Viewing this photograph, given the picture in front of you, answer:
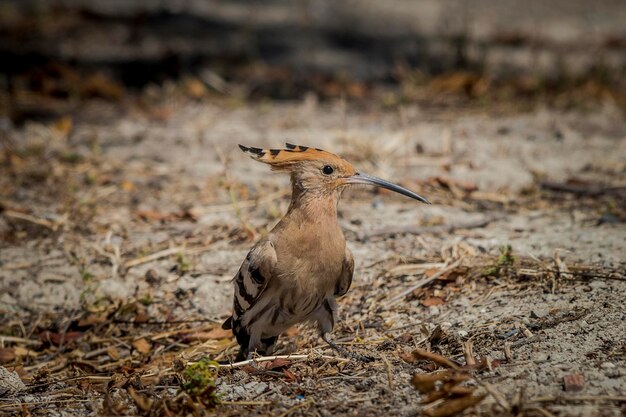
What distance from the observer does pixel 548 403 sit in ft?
8.30

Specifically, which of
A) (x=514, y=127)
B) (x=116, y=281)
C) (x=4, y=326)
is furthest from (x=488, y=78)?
(x=4, y=326)

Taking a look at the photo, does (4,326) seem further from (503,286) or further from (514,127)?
(514,127)

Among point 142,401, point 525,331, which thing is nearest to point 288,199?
point 525,331

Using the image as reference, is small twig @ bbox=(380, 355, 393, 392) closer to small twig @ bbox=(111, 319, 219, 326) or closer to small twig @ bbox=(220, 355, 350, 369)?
small twig @ bbox=(220, 355, 350, 369)

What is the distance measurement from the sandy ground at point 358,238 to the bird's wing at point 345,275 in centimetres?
21

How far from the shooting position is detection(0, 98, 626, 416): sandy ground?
296 cm

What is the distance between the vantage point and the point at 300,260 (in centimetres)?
348

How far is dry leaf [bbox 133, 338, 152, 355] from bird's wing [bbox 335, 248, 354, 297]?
0.97 metres

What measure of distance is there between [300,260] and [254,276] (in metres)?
0.22

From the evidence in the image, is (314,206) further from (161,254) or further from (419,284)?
(161,254)

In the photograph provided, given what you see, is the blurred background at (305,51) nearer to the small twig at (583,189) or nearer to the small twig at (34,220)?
the small twig at (583,189)

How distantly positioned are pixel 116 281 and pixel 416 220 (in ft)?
5.63

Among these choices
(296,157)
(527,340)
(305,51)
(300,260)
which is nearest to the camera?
(527,340)

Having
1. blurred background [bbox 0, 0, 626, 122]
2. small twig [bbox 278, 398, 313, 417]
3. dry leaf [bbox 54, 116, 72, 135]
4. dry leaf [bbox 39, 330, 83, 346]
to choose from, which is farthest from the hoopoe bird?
blurred background [bbox 0, 0, 626, 122]
